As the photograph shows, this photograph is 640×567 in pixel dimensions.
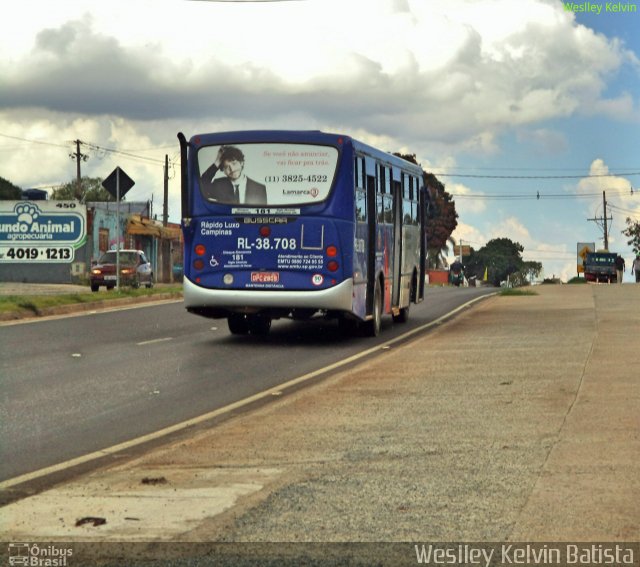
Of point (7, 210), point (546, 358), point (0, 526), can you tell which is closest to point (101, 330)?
point (546, 358)

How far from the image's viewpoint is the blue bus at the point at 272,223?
19984 millimetres

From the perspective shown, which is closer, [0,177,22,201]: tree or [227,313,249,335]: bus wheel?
Result: [227,313,249,335]: bus wheel

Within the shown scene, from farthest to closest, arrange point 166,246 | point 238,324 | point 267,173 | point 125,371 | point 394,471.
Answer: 1. point 166,246
2. point 238,324
3. point 267,173
4. point 125,371
5. point 394,471

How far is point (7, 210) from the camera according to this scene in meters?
33.0

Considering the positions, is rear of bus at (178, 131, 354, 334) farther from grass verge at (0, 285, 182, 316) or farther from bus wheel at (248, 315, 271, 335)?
grass verge at (0, 285, 182, 316)

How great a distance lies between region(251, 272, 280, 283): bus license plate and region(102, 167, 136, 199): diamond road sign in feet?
45.8

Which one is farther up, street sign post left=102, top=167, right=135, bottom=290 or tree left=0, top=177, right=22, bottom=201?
tree left=0, top=177, right=22, bottom=201

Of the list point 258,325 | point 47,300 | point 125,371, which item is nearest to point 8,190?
point 47,300

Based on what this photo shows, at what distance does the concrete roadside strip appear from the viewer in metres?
6.83

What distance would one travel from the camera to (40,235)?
3303 centimetres

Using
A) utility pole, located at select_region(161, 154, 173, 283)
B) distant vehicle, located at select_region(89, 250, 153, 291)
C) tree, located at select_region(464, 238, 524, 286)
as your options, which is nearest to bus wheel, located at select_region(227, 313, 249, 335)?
A: distant vehicle, located at select_region(89, 250, 153, 291)

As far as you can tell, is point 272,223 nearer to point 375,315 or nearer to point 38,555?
point 375,315

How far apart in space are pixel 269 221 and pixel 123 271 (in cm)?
2451

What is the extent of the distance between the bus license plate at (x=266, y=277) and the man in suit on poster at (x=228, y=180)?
4.12ft
